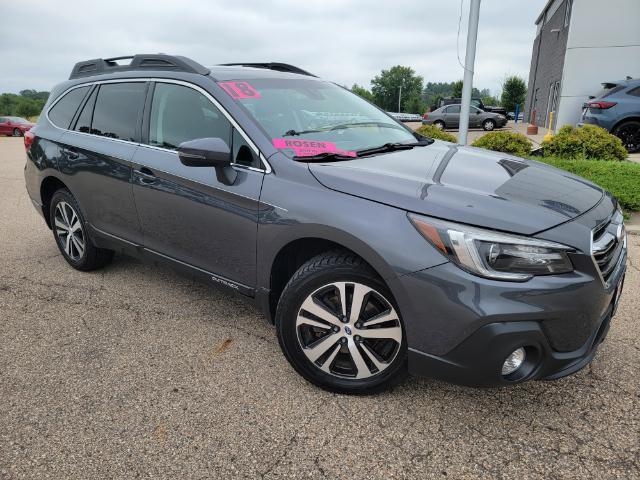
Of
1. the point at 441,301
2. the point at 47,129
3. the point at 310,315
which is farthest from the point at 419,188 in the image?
the point at 47,129

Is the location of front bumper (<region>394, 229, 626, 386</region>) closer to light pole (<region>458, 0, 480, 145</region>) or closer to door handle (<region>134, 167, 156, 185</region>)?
door handle (<region>134, 167, 156, 185</region>)

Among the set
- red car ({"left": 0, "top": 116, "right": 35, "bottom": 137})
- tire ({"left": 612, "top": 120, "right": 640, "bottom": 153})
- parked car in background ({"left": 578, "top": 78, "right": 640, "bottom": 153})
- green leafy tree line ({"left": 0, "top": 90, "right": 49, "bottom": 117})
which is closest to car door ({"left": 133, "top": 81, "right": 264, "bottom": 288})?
parked car in background ({"left": 578, "top": 78, "right": 640, "bottom": 153})

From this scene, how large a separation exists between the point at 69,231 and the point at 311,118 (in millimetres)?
2444

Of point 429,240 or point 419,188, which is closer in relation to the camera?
point 429,240

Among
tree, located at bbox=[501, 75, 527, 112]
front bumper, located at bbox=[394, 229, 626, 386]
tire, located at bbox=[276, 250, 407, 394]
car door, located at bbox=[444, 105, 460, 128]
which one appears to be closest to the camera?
front bumper, located at bbox=[394, 229, 626, 386]

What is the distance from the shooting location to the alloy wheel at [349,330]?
233 cm

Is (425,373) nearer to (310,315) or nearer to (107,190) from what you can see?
(310,315)

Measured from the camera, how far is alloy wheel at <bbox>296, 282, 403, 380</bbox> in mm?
2332

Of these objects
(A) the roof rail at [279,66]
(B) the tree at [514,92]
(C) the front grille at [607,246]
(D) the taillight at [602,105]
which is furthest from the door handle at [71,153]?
(B) the tree at [514,92]

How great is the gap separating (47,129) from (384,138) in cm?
298

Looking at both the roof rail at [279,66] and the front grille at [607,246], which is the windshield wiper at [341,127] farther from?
the front grille at [607,246]

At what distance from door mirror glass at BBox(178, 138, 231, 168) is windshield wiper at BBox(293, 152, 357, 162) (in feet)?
1.25

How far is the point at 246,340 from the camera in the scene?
3.15 metres

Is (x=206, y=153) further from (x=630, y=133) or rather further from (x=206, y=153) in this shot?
(x=630, y=133)
